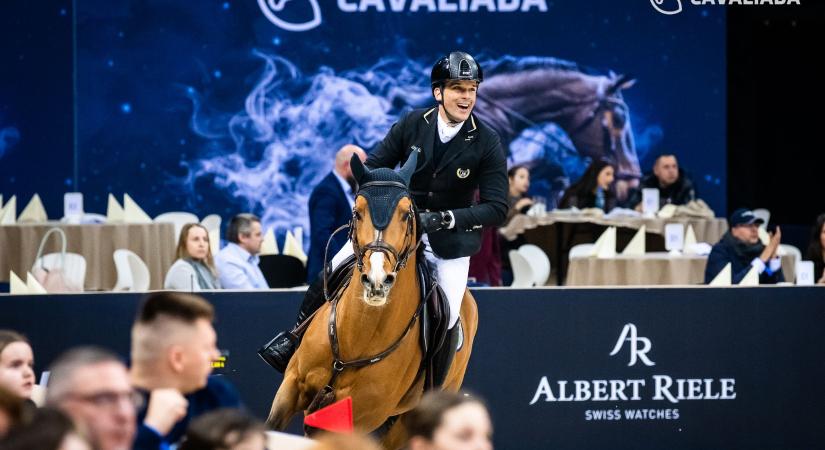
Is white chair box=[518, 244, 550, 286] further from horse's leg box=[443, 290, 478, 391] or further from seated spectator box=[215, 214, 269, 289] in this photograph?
horse's leg box=[443, 290, 478, 391]

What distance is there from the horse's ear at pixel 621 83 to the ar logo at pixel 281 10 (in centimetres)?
349

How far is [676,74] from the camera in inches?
639

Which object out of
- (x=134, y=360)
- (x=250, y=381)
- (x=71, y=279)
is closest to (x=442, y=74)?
(x=250, y=381)

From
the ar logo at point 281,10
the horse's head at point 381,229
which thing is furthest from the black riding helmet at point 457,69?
the ar logo at point 281,10

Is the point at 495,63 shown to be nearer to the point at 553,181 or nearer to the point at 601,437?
the point at 553,181

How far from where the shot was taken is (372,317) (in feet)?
22.0

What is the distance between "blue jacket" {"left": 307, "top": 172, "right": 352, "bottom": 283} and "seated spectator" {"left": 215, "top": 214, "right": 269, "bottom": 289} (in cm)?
44

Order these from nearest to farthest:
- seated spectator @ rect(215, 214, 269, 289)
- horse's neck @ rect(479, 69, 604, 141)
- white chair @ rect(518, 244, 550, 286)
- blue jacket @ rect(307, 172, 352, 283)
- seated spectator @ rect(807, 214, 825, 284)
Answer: blue jacket @ rect(307, 172, 352, 283) < seated spectator @ rect(215, 214, 269, 289) < seated spectator @ rect(807, 214, 825, 284) < white chair @ rect(518, 244, 550, 286) < horse's neck @ rect(479, 69, 604, 141)

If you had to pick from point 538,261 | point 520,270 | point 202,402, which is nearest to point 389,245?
point 202,402

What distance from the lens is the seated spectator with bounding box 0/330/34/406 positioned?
520 centimetres

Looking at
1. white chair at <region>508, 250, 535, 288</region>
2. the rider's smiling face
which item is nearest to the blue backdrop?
white chair at <region>508, 250, 535, 288</region>

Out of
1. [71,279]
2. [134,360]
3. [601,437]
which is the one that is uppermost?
[71,279]

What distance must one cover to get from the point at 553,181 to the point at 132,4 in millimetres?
5210

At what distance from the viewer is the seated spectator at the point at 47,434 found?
9.14 ft
